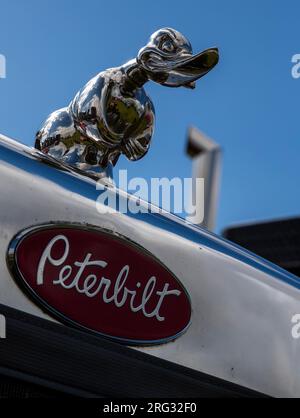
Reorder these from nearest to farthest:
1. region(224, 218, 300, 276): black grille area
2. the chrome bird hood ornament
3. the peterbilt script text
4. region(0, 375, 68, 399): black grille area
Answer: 1. region(0, 375, 68, 399): black grille area
2. the peterbilt script text
3. the chrome bird hood ornament
4. region(224, 218, 300, 276): black grille area

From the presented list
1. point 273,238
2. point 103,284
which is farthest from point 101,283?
point 273,238

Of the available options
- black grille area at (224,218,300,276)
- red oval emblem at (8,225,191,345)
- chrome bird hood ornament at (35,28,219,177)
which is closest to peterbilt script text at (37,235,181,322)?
red oval emblem at (8,225,191,345)

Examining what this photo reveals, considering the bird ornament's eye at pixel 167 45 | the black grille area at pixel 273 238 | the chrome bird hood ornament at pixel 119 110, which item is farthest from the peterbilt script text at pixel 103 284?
the black grille area at pixel 273 238

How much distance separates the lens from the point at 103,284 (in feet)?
5.04

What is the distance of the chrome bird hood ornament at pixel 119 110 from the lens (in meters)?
1.71

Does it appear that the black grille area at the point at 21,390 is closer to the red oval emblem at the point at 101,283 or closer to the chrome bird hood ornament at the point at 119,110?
the red oval emblem at the point at 101,283

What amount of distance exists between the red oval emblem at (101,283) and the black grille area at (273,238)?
1995 cm

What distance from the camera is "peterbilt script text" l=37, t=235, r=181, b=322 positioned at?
1.48m

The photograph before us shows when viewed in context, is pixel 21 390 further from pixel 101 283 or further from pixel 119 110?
pixel 119 110

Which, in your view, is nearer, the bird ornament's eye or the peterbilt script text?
the peterbilt script text

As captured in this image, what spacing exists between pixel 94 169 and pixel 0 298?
0.53 meters

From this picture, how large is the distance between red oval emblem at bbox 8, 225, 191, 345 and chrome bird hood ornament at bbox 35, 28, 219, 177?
30 cm

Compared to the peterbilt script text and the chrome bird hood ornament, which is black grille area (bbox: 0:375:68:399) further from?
the chrome bird hood ornament
